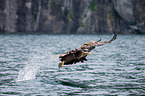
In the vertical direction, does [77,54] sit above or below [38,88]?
above

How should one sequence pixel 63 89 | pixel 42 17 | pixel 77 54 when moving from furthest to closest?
pixel 42 17 < pixel 63 89 < pixel 77 54

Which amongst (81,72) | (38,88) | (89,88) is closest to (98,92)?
(89,88)

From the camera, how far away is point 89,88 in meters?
22.4

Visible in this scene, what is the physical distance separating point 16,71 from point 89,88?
1081 centimetres

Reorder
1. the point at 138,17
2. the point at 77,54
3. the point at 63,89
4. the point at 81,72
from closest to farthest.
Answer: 1. the point at 77,54
2. the point at 63,89
3. the point at 81,72
4. the point at 138,17

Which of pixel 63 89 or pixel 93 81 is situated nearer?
pixel 63 89

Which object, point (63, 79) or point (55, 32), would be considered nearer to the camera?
point (63, 79)

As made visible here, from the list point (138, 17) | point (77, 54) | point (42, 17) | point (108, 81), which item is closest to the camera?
point (77, 54)

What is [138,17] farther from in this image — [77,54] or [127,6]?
[77,54]

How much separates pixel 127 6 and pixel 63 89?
13491cm

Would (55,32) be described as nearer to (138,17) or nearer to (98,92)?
(138,17)

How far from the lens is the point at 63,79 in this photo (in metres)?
26.3

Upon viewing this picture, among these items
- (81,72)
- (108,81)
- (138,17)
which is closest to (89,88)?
(108,81)

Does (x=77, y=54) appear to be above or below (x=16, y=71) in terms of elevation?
above
